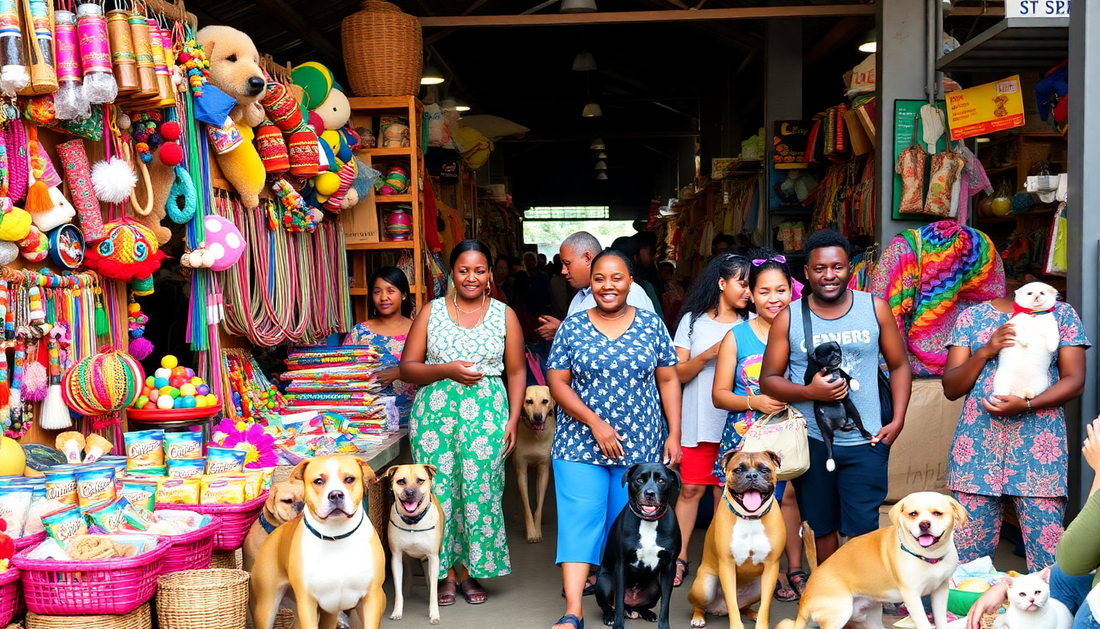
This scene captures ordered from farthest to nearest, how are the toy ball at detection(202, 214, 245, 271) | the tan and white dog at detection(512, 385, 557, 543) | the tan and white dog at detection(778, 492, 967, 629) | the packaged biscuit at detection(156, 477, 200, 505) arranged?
the tan and white dog at detection(512, 385, 557, 543), the toy ball at detection(202, 214, 245, 271), the packaged biscuit at detection(156, 477, 200, 505), the tan and white dog at detection(778, 492, 967, 629)

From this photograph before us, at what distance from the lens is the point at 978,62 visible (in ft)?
17.3

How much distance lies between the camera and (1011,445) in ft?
12.8

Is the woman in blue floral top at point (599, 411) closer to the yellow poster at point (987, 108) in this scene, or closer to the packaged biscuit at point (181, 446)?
the packaged biscuit at point (181, 446)

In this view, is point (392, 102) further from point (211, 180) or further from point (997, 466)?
point (997, 466)

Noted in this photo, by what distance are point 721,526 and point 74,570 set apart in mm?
2213

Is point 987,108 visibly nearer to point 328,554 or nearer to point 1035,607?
point 1035,607

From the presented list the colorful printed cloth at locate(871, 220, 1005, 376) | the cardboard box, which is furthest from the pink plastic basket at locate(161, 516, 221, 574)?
the colorful printed cloth at locate(871, 220, 1005, 376)

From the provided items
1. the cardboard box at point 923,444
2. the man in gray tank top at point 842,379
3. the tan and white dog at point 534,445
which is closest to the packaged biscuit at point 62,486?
the man in gray tank top at point 842,379

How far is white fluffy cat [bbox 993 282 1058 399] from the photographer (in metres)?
3.80

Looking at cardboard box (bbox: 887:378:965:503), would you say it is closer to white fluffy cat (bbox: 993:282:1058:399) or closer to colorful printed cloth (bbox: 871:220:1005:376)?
colorful printed cloth (bbox: 871:220:1005:376)

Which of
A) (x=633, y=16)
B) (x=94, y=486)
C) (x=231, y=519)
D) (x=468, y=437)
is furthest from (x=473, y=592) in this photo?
(x=633, y=16)

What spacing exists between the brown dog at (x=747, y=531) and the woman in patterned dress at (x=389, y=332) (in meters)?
2.24

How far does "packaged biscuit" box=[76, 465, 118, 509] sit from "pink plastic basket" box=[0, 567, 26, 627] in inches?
13.8

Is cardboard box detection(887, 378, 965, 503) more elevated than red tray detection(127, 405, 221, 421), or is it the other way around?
red tray detection(127, 405, 221, 421)
